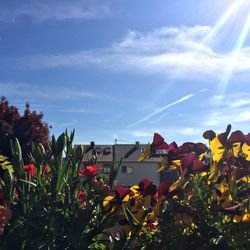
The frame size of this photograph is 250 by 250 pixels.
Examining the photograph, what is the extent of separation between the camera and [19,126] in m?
17.0

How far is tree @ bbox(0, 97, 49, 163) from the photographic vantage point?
16656 mm

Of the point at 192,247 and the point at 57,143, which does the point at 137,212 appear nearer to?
the point at 192,247

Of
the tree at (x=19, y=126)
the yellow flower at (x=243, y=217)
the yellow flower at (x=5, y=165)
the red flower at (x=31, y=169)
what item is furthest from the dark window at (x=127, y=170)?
the yellow flower at (x=243, y=217)

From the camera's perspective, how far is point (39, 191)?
2.35m

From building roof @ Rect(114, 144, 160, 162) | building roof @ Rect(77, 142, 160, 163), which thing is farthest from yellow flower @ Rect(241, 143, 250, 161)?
building roof @ Rect(114, 144, 160, 162)

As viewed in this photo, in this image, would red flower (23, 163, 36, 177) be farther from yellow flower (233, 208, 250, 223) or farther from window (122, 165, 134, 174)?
window (122, 165, 134, 174)

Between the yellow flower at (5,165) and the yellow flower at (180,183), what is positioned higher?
the yellow flower at (5,165)

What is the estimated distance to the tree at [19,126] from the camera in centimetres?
1666

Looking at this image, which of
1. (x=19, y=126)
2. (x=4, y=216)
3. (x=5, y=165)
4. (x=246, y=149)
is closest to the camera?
(x=4, y=216)

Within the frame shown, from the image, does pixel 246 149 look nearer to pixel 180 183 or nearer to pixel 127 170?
pixel 180 183

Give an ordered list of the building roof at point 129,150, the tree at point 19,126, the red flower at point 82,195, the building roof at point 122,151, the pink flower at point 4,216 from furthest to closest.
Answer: the building roof at point 129,150, the building roof at point 122,151, the tree at point 19,126, the red flower at point 82,195, the pink flower at point 4,216

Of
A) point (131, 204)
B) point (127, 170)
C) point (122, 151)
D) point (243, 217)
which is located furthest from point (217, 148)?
point (122, 151)

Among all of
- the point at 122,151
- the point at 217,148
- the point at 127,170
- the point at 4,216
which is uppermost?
the point at 122,151

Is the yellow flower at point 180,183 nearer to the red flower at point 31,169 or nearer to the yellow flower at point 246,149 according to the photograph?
the yellow flower at point 246,149
